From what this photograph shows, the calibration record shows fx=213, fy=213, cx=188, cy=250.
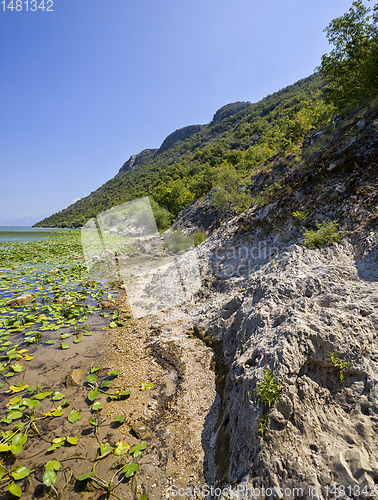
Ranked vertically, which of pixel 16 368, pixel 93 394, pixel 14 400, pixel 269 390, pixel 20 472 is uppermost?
pixel 269 390

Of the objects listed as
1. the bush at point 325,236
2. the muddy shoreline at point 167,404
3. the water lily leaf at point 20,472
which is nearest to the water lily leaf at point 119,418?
the muddy shoreline at point 167,404

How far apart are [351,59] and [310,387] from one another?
12979mm

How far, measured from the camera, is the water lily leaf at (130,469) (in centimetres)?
273

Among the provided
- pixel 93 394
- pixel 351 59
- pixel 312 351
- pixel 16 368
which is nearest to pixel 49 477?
pixel 93 394

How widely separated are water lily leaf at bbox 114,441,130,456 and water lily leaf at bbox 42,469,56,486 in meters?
0.76

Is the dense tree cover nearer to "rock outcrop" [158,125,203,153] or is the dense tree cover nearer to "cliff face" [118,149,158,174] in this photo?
"rock outcrop" [158,125,203,153]

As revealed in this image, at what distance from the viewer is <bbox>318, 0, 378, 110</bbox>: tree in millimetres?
8139

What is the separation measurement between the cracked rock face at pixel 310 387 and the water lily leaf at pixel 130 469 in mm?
1105

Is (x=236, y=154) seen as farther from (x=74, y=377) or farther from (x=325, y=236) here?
(x=74, y=377)

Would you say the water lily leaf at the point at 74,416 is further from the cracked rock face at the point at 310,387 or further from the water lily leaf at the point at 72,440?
the cracked rock face at the point at 310,387

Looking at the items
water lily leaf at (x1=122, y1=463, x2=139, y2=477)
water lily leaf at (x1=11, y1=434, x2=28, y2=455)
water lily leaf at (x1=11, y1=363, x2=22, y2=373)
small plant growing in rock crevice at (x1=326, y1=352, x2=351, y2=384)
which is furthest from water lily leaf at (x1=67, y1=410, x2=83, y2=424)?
small plant growing in rock crevice at (x1=326, y1=352, x2=351, y2=384)

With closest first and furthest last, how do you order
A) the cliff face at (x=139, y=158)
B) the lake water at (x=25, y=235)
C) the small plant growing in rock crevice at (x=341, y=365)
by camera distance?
the small plant growing in rock crevice at (x=341, y=365), the lake water at (x=25, y=235), the cliff face at (x=139, y=158)

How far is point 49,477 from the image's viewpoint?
2.72m

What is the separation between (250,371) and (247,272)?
14.0ft
